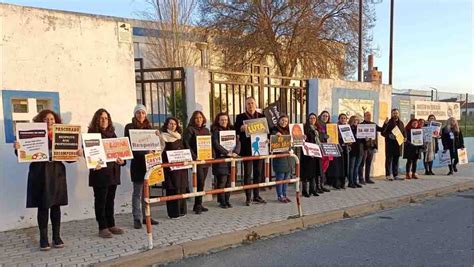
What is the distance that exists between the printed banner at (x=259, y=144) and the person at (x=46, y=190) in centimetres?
324

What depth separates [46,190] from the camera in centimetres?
509

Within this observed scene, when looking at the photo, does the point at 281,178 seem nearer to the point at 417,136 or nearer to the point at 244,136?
the point at 244,136

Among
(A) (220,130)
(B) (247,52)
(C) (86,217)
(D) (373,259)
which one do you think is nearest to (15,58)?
(C) (86,217)

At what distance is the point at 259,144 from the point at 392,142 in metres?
5.01

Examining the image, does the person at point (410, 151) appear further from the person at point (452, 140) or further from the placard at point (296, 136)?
the placard at point (296, 136)

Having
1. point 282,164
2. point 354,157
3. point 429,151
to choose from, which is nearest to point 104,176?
point 282,164

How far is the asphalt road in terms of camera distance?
16.2 feet

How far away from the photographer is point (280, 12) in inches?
859

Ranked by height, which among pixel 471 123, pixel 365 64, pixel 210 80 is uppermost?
pixel 365 64

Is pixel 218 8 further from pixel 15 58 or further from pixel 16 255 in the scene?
pixel 16 255

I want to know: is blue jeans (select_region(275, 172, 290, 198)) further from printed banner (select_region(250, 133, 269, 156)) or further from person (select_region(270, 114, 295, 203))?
printed banner (select_region(250, 133, 269, 156))

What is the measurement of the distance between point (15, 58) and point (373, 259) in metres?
5.77

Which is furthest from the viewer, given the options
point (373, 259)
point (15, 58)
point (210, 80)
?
point (210, 80)

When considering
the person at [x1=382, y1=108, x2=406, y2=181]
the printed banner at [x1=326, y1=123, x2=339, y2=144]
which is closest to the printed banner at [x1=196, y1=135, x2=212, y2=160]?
the printed banner at [x1=326, y1=123, x2=339, y2=144]
